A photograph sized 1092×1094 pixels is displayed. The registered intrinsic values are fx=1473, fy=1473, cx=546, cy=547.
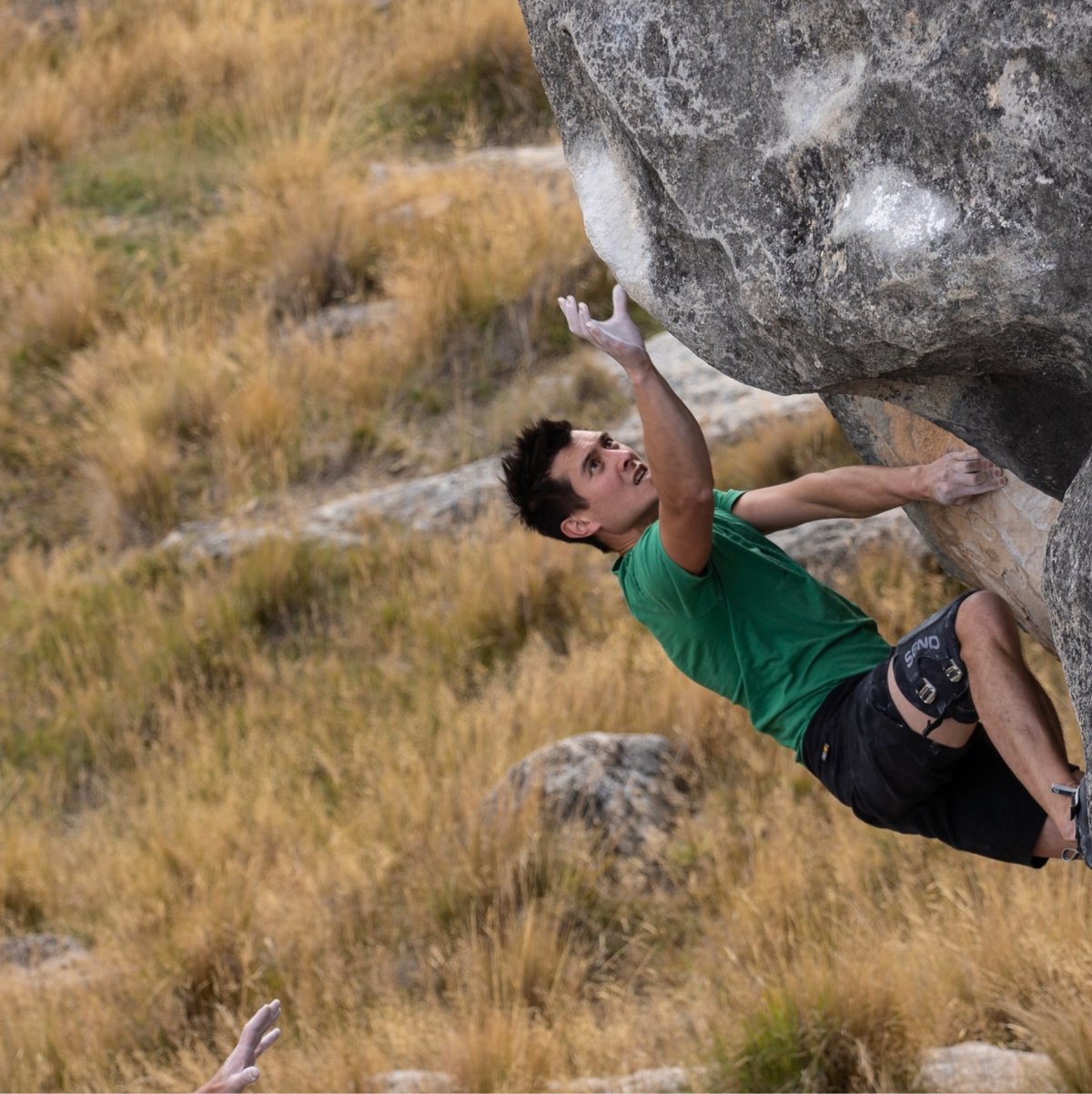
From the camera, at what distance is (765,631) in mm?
3115

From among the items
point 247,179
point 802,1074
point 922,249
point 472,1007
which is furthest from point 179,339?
point 922,249

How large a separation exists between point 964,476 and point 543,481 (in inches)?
38.4

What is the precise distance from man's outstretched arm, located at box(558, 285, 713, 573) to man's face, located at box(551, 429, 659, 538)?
34 cm

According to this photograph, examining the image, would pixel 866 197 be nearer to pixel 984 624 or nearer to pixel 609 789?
pixel 984 624

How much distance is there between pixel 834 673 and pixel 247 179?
7.40 m

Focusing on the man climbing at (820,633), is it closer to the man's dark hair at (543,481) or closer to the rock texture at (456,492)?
the man's dark hair at (543,481)

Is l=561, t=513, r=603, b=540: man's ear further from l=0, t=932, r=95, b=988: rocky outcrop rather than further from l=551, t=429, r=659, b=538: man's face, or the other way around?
l=0, t=932, r=95, b=988: rocky outcrop

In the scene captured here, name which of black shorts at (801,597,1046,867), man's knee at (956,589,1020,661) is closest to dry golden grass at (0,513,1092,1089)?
black shorts at (801,597,1046,867)

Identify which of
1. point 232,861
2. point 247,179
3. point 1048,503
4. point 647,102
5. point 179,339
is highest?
point 647,102

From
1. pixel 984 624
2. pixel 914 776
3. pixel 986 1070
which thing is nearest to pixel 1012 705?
pixel 984 624

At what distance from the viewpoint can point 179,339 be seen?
833 centimetres

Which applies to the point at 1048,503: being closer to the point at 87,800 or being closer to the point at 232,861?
the point at 232,861

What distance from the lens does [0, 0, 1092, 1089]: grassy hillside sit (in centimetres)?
418

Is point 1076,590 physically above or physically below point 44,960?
above
